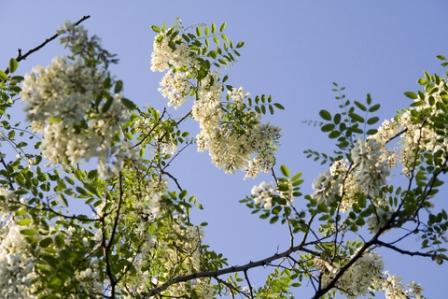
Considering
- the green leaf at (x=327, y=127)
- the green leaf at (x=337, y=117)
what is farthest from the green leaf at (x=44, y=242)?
the green leaf at (x=337, y=117)

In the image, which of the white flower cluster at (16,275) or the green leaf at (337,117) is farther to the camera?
the green leaf at (337,117)

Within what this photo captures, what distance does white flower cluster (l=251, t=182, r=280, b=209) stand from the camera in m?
4.34

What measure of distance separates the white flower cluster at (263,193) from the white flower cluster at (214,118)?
70.5 inches

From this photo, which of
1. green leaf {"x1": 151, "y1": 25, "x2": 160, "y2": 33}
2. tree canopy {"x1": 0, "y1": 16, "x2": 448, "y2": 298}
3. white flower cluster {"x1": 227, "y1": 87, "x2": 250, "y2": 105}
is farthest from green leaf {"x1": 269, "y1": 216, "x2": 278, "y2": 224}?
green leaf {"x1": 151, "y1": 25, "x2": 160, "y2": 33}

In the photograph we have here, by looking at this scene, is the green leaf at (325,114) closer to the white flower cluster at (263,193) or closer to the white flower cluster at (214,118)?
the white flower cluster at (263,193)

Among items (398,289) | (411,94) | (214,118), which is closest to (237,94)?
(214,118)

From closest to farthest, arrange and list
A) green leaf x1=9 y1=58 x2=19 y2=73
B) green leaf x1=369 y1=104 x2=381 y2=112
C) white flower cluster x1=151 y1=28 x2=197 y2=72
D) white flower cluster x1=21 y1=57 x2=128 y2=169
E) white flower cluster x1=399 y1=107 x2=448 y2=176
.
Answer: white flower cluster x1=21 y1=57 x2=128 y2=169
green leaf x1=369 y1=104 x2=381 y2=112
white flower cluster x1=399 y1=107 x2=448 y2=176
green leaf x1=9 y1=58 x2=19 y2=73
white flower cluster x1=151 y1=28 x2=197 y2=72

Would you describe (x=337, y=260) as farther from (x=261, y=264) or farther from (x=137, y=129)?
(x=137, y=129)

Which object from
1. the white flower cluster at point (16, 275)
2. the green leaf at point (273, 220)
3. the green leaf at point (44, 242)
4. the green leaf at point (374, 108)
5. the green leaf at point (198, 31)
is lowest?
the white flower cluster at point (16, 275)

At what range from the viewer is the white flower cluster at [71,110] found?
3.20m

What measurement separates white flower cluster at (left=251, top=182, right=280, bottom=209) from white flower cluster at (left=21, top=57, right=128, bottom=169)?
1.48 meters

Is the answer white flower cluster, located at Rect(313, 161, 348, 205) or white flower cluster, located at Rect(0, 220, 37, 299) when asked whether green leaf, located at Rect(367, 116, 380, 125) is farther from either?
white flower cluster, located at Rect(0, 220, 37, 299)

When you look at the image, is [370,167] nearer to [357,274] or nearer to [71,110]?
[357,274]

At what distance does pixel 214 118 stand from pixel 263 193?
2357mm
